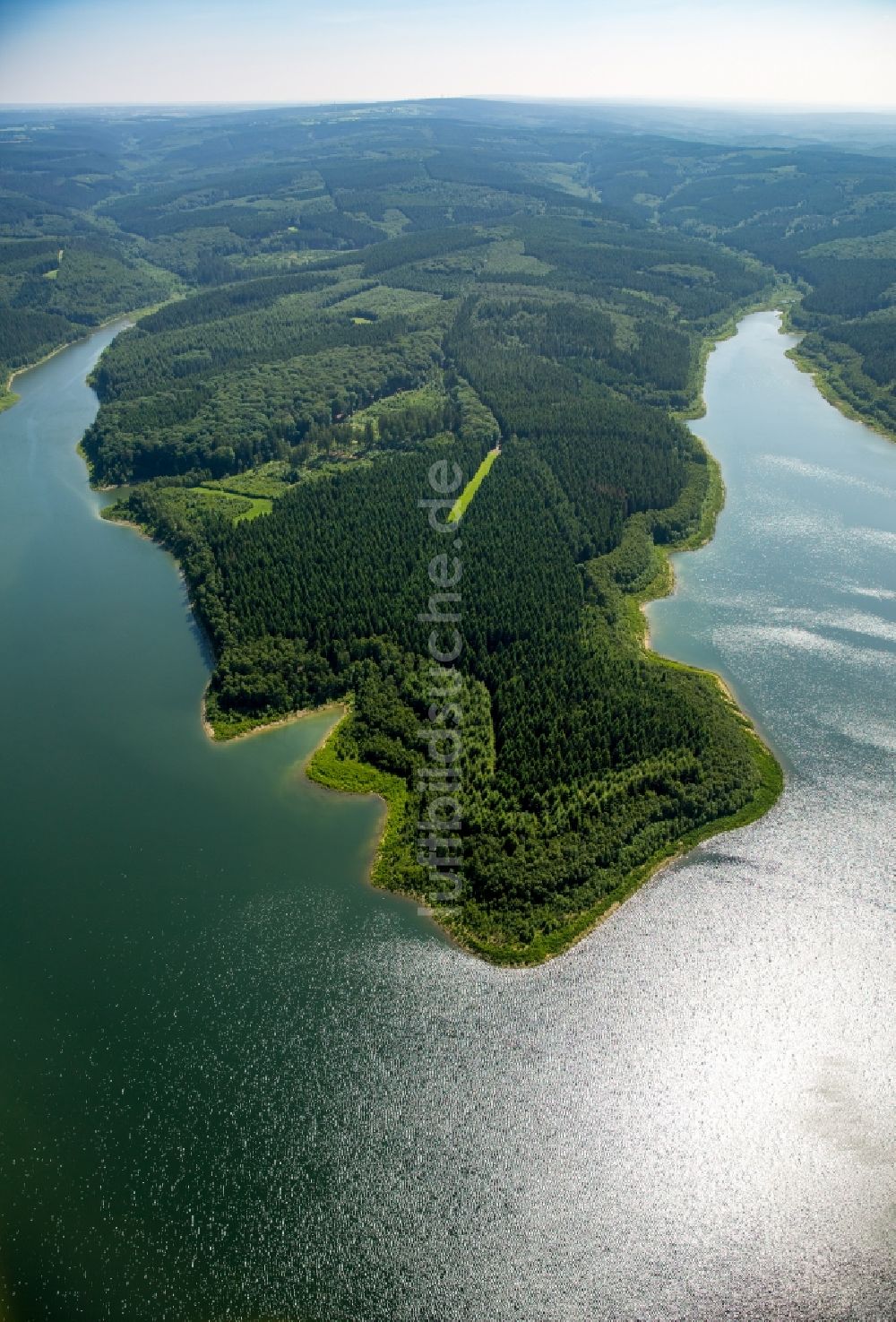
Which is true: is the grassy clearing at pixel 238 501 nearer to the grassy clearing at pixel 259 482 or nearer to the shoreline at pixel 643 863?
the grassy clearing at pixel 259 482

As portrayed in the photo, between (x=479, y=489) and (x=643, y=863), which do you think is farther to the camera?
(x=479, y=489)

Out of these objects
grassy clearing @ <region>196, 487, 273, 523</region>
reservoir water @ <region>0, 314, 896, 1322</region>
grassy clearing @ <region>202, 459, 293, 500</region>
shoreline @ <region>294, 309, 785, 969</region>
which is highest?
grassy clearing @ <region>202, 459, 293, 500</region>

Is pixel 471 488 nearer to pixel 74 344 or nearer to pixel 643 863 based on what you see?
pixel 643 863

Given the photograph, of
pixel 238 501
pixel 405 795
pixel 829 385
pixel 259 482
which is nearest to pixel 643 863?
pixel 405 795

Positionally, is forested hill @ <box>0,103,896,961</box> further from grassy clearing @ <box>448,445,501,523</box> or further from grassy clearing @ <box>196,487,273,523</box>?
grassy clearing @ <box>448,445,501,523</box>

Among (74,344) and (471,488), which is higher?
(74,344)

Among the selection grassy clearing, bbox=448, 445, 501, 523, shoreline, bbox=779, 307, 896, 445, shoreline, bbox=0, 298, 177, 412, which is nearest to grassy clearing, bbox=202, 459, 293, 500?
shoreline, bbox=0, 298, 177, 412
